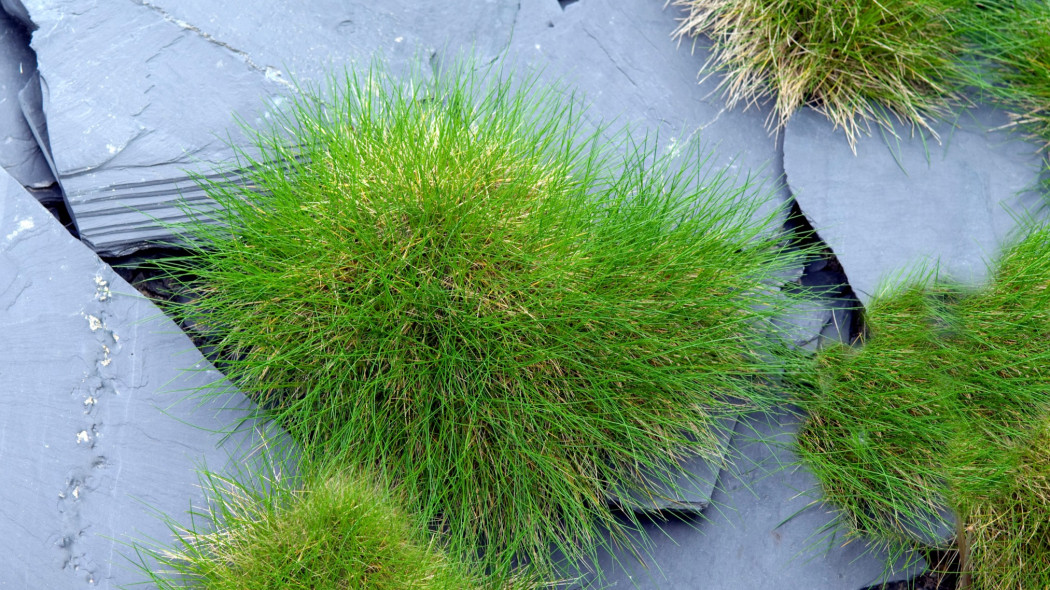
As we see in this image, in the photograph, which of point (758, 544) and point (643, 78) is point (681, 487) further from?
point (643, 78)

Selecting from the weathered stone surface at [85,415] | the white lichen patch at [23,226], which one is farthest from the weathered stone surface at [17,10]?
the white lichen patch at [23,226]

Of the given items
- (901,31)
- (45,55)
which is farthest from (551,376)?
(45,55)

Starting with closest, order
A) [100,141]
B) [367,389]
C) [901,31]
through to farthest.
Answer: [367,389], [100,141], [901,31]

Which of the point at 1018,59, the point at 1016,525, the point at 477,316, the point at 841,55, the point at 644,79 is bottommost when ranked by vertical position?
the point at 1016,525

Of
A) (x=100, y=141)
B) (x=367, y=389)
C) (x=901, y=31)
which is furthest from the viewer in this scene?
(x=901, y=31)

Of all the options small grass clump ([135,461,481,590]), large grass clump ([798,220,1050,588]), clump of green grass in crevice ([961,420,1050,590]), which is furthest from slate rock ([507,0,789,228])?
small grass clump ([135,461,481,590])

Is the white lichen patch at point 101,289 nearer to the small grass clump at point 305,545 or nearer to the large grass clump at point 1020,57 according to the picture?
the small grass clump at point 305,545

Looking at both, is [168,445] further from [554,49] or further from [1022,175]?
[1022,175]

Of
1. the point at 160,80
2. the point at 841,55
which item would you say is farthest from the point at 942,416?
the point at 160,80
